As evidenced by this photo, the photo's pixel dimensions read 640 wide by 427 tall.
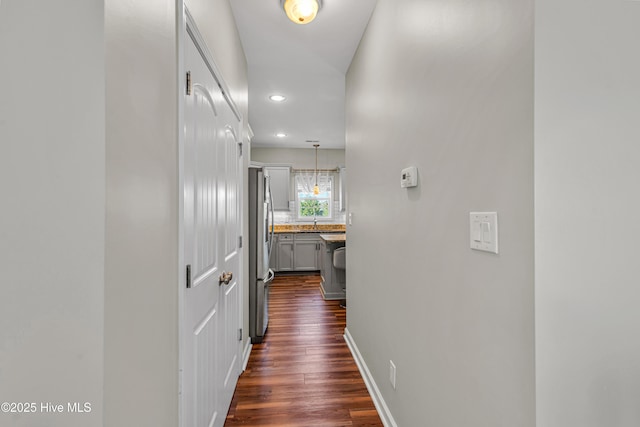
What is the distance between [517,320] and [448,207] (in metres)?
0.44

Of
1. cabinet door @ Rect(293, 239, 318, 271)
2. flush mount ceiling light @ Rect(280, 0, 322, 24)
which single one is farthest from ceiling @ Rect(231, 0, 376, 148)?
cabinet door @ Rect(293, 239, 318, 271)

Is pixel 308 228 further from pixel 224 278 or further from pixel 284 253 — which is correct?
pixel 224 278

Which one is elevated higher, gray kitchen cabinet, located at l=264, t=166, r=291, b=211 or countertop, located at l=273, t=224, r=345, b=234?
gray kitchen cabinet, located at l=264, t=166, r=291, b=211

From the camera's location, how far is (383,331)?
1.73 meters

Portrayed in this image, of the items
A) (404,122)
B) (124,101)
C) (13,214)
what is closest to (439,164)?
(404,122)

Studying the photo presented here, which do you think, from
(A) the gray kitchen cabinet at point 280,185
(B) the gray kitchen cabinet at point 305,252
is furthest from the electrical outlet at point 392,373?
(A) the gray kitchen cabinet at point 280,185

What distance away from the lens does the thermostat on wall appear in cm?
128

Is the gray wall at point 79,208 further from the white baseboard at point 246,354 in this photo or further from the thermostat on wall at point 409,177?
the white baseboard at point 246,354

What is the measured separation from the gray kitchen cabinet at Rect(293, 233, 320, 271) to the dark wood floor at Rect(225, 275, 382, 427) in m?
2.33

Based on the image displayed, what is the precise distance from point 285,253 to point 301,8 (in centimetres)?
451

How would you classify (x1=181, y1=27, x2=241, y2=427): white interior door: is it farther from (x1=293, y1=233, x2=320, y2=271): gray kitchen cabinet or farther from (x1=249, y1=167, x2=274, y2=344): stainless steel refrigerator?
(x1=293, y1=233, x2=320, y2=271): gray kitchen cabinet

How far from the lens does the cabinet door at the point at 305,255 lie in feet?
18.7

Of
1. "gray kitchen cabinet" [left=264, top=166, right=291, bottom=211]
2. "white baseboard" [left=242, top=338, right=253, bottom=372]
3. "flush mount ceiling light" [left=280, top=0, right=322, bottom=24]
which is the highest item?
"flush mount ceiling light" [left=280, top=0, right=322, bottom=24]

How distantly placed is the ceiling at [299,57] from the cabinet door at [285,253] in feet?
7.62
